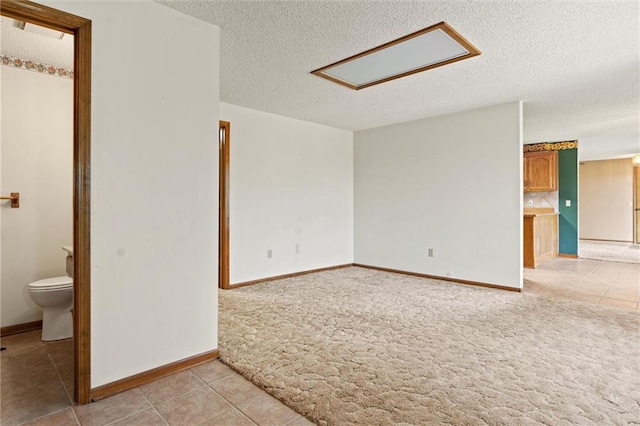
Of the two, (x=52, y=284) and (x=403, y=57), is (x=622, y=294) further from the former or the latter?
(x=52, y=284)

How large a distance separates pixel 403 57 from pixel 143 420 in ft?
10.0

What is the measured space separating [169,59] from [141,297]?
148 cm

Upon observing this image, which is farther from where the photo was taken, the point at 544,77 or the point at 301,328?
the point at 544,77

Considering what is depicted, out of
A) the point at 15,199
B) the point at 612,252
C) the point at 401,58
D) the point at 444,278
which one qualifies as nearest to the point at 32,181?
the point at 15,199

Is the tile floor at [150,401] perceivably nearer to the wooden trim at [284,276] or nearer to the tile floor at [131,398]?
the tile floor at [131,398]

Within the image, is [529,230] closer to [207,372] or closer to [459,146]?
[459,146]

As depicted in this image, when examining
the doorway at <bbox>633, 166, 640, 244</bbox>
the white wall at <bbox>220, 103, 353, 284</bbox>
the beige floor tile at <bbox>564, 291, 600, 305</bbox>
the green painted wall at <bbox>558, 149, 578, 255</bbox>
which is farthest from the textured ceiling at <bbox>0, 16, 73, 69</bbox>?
the doorway at <bbox>633, 166, 640, 244</bbox>

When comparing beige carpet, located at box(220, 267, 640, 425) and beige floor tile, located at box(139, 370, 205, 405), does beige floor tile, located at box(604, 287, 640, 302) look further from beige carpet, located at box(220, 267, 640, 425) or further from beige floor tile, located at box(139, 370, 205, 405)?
beige floor tile, located at box(139, 370, 205, 405)

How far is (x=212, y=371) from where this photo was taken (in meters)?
2.18

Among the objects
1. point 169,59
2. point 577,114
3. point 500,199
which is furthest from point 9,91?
point 577,114

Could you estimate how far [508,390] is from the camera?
1932 millimetres

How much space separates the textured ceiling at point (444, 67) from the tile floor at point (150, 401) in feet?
7.56

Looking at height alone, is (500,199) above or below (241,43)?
below

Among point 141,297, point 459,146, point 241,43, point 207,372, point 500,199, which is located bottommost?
point 207,372
